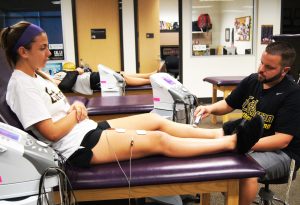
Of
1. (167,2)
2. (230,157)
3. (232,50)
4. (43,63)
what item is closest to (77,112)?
(43,63)

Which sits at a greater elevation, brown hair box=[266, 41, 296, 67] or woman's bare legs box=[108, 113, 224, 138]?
brown hair box=[266, 41, 296, 67]

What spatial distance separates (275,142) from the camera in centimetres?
162

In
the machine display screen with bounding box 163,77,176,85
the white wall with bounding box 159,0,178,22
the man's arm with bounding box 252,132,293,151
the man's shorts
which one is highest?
the white wall with bounding box 159,0,178,22

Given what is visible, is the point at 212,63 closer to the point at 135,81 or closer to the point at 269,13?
the point at 269,13

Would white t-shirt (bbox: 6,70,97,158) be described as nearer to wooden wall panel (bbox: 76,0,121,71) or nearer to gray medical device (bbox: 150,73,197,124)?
gray medical device (bbox: 150,73,197,124)

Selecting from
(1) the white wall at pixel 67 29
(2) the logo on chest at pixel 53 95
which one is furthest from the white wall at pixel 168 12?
(2) the logo on chest at pixel 53 95

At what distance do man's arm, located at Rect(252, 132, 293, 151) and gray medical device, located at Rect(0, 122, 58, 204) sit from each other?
1047 millimetres

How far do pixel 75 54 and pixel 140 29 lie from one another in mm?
1212

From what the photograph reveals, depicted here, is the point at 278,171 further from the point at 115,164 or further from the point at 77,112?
the point at 77,112

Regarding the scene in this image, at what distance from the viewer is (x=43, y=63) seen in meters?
1.57

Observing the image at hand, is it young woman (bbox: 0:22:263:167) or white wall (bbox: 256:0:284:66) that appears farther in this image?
white wall (bbox: 256:0:284:66)

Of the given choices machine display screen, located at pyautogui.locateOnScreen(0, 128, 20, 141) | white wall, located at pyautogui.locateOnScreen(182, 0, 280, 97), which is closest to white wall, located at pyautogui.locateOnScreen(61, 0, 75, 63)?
white wall, located at pyautogui.locateOnScreen(182, 0, 280, 97)

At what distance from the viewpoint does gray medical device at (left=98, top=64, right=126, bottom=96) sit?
3479 mm

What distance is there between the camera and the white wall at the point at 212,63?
559 centimetres
